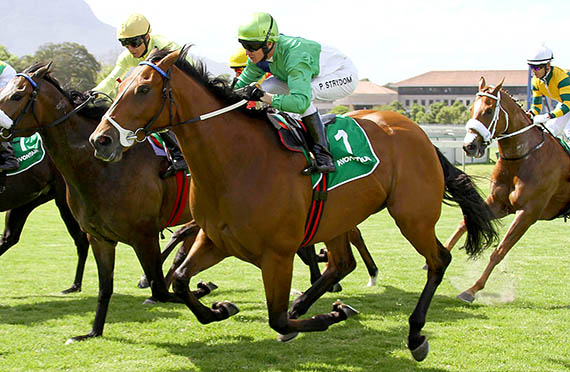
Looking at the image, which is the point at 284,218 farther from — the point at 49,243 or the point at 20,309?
the point at 49,243

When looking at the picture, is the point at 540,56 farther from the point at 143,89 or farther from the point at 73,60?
the point at 73,60

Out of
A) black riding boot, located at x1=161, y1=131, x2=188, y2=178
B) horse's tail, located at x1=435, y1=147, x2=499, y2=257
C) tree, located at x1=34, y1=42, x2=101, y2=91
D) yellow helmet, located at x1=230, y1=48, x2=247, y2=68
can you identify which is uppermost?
yellow helmet, located at x1=230, y1=48, x2=247, y2=68

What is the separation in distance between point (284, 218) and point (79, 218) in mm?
2064

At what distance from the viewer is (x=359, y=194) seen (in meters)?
4.75

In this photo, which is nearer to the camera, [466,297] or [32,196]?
[466,297]

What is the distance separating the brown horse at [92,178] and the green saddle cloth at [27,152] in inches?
63.2

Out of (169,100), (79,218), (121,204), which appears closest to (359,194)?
(169,100)

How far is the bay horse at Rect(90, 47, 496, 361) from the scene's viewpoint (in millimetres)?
3910

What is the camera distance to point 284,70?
466cm

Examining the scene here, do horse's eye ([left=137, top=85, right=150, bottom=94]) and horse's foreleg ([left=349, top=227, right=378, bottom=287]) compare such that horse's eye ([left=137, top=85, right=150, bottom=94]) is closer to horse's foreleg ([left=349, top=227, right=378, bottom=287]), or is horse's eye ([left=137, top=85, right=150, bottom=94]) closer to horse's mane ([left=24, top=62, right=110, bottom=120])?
horse's mane ([left=24, top=62, right=110, bottom=120])

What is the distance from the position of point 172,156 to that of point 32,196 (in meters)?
2.20

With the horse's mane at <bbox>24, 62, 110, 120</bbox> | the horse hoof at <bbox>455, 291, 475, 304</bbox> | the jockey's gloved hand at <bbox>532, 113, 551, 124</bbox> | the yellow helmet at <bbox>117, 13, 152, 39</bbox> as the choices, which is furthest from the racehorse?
the jockey's gloved hand at <bbox>532, 113, 551, 124</bbox>

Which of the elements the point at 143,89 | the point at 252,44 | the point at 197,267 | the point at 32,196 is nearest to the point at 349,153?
the point at 252,44

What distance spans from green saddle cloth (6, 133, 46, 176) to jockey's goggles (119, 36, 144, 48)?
1653mm
